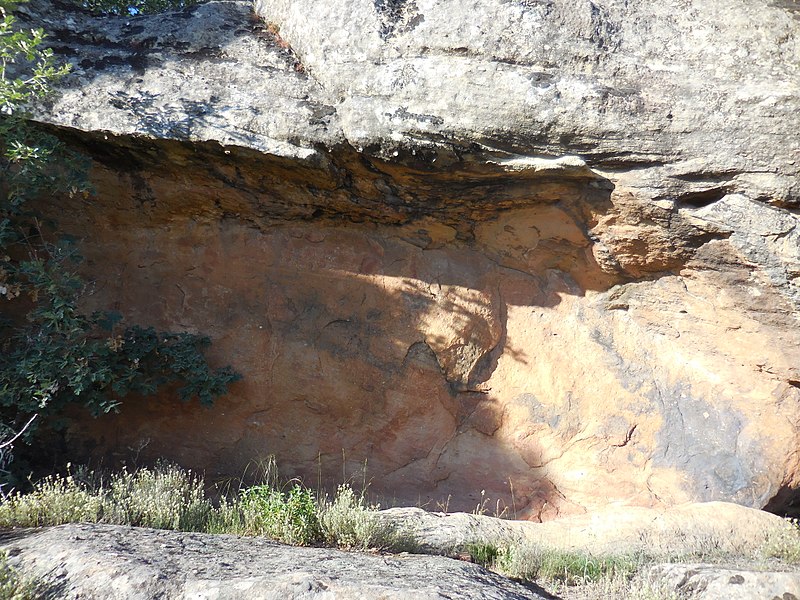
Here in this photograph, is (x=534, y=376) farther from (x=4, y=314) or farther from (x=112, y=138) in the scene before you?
(x=4, y=314)

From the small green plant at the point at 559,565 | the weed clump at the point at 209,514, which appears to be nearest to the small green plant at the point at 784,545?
the small green plant at the point at 559,565

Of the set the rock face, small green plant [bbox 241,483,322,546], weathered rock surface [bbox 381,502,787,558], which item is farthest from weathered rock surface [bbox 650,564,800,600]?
small green plant [bbox 241,483,322,546]

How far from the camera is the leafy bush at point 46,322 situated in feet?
15.2

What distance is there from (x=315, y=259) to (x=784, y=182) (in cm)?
334

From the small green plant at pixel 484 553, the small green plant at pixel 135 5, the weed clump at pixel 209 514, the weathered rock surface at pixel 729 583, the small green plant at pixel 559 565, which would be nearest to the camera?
the weathered rock surface at pixel 729 583

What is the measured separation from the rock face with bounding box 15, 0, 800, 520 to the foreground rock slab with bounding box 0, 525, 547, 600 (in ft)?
5.42

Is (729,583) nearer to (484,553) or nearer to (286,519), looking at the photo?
(484,553)

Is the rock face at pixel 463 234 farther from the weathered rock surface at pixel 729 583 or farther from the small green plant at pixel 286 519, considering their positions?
the weathered rock surface at pixel 729 583

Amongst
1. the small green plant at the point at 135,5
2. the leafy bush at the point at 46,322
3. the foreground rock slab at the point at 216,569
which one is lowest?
the foreground rock slab at the point at 216,569

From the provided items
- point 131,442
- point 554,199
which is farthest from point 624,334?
point 131,442

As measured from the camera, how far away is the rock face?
15.9 feet

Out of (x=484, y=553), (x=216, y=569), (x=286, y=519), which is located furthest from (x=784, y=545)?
(x=216, y=569)

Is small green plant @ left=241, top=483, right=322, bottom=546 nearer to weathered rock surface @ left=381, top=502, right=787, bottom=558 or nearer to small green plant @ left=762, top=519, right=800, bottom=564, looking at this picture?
weathered rock surface @ left=381, top=502, right=787, bottom=558

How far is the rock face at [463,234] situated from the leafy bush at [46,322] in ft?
0.78
